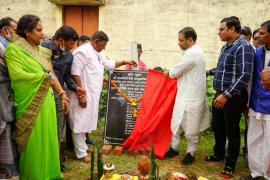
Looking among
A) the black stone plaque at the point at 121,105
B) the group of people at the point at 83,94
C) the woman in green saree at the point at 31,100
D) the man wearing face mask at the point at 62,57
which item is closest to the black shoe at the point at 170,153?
the group of people at the point at 83,94

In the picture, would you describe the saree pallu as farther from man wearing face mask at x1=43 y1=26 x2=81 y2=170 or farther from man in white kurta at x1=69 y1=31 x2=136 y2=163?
man in white kurta at x1=69 y1=31 x2=136 y2=163

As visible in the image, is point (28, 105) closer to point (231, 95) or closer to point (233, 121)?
point (231, 95)

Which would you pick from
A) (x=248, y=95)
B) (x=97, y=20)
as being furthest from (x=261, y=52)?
(x=97, y=20)

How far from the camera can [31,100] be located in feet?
12.5

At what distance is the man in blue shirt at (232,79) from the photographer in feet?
13.9

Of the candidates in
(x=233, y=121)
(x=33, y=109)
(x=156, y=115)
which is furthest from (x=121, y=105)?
(x=33, y=109)

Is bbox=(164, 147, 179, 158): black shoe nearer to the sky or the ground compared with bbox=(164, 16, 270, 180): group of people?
nearer to the ground

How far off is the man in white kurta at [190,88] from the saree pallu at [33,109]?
1.88 m

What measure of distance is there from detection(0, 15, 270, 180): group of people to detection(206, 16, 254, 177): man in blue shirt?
0.01 metres

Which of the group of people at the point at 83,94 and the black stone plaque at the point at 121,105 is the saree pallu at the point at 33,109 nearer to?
the group of people at the point at 83,94

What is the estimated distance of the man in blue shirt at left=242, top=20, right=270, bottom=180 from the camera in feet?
13.5

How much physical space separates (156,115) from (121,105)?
65cm

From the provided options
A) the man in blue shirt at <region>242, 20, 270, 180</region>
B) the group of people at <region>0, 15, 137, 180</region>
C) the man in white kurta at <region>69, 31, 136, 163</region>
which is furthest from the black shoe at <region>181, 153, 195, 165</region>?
the group of people at <region>0, 15, 137, 180</region>

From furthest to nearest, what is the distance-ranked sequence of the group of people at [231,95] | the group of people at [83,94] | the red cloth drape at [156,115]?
the red cloth drape at [156,115] → the group of people at [231,95] → the group of people at [83,94]
